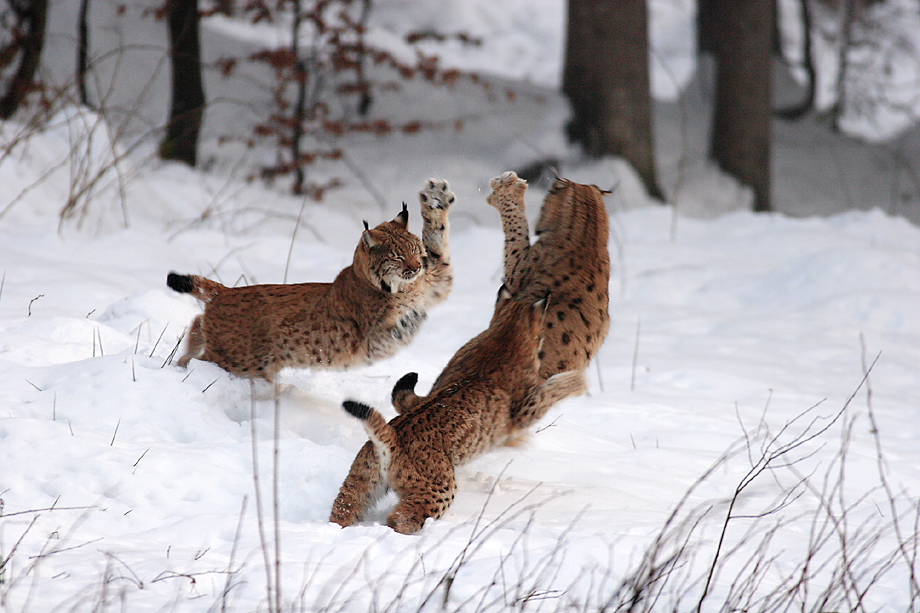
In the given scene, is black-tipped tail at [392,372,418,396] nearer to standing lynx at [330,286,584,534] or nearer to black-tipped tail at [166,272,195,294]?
standing lynx at [330,286,584,534]

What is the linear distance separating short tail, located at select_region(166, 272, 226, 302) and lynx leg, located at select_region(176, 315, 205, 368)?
0.33 ft

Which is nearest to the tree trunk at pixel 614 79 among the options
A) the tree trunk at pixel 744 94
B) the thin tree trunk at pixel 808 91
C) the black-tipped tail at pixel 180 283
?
the tree trunk at pixel 744 94

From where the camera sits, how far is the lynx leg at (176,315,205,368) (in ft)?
12.3

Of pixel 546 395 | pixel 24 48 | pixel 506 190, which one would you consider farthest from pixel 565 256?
pixel 24 48

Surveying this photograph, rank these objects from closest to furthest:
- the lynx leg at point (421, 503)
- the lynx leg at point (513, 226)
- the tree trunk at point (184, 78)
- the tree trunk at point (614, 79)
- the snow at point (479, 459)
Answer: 1. the snow at point (479, 459)
2. the lynx leg at point (421, 503)
3. the lynx leg at point (513, 226)
4. the tree trunk at point (184, 78)
5. the tree trunk at point (614, 79)

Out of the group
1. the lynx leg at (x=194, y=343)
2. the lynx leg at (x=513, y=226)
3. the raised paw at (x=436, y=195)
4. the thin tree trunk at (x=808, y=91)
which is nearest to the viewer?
the raised paw at (x=436, y=195)

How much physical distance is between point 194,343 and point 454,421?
4.51 feet

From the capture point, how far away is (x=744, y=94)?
1212 cm

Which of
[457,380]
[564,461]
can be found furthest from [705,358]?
[457,380]

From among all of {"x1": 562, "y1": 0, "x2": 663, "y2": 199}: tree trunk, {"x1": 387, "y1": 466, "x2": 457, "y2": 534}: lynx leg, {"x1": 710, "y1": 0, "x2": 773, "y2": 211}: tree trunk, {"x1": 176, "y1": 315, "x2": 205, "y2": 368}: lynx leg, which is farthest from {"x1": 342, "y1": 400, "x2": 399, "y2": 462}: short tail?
{"x1": 710, "y1": 0, "x2": 773, "y2": 211}: tree trunk

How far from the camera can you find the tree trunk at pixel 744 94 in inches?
469

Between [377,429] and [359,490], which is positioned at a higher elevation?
[377,429]

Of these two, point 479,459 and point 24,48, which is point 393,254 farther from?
point 24,48

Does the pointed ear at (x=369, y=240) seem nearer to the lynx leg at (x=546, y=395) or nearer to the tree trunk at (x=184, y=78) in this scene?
the lynx leg at (x=546, y=395)
